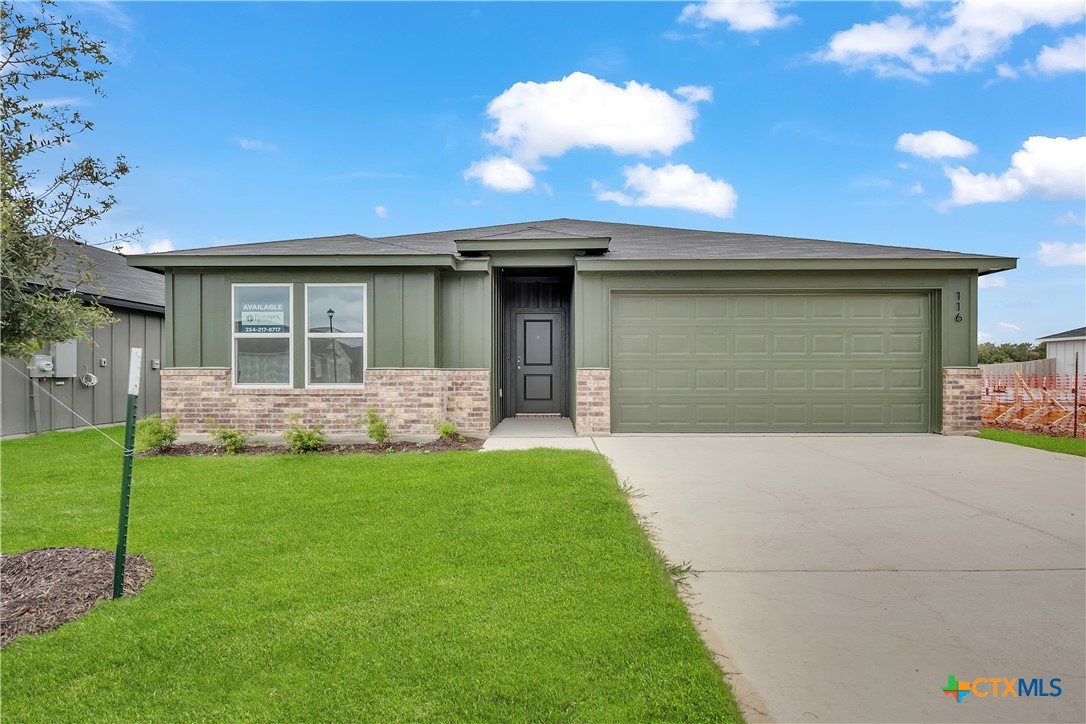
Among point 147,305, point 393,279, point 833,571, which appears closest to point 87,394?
point 147,305

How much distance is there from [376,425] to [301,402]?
1462 millimetres

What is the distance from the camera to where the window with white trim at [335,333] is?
28.1 ft

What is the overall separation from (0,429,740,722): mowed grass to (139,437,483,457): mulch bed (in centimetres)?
237

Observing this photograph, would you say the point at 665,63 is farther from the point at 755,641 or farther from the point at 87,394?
the point at 87,394

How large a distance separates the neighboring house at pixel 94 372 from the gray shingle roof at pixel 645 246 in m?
3.29

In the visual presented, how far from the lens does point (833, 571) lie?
3.53 m

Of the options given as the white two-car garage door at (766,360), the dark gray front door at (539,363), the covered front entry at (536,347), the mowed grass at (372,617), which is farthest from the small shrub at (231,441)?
the white two-car garage door at (766,360)

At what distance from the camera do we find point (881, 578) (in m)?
3.42

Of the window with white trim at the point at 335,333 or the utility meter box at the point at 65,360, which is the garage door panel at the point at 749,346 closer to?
the window with white trim at the point at 335,333

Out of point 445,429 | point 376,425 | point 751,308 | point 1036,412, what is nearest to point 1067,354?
point 1036,412

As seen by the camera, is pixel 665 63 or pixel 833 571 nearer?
pixel 833 571

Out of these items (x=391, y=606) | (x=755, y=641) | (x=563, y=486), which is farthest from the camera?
(x=563, y=486)

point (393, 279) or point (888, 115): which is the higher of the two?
point (888, 115)

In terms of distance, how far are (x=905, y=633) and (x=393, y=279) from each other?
7.68 metres
